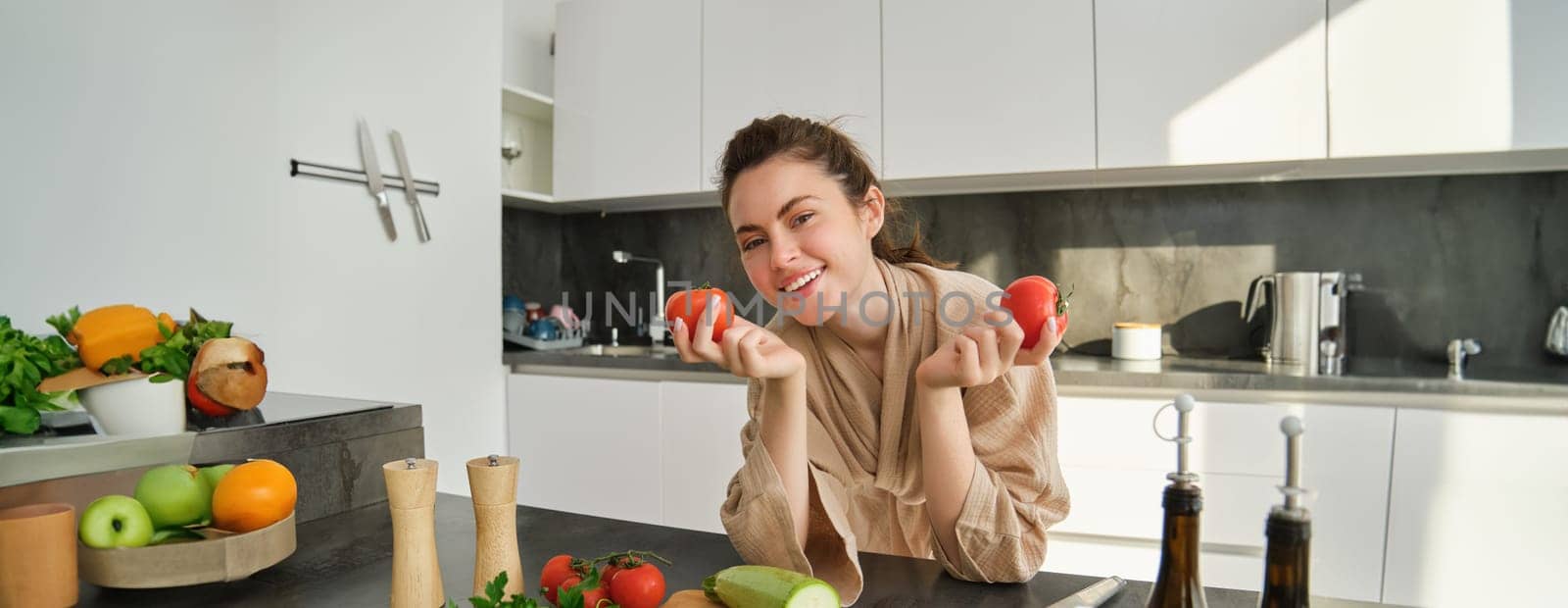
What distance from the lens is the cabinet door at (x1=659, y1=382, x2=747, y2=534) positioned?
8.45 ft

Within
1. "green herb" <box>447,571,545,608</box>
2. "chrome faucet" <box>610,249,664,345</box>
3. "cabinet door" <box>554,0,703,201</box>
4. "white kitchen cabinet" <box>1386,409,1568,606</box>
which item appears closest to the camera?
"green herb" <box>447,571,545,608</box>

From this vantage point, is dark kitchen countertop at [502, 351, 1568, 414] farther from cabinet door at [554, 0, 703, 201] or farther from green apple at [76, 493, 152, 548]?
green apple at [76, 493, 152, 548]

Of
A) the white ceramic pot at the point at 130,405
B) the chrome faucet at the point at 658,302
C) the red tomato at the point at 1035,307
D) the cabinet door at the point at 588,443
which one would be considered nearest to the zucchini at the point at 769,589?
the red tomato at the point at 1035,307

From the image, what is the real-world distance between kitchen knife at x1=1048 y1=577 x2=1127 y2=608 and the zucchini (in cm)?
23

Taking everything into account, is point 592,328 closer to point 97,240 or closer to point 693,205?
point 693,205

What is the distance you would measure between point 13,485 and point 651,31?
2404mm

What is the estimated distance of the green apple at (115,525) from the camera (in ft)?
2.56

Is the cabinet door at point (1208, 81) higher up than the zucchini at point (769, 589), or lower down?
higher up

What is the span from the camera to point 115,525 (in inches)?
31.4

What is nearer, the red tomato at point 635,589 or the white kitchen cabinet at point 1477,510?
the red tomato at point 635,589

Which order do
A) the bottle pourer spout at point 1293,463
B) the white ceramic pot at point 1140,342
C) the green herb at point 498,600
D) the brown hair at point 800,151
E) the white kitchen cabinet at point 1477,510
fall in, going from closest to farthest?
the bottle pourer spout at point 1293,463 → the green herb at point 498,600 → the brown hair at point 800,151 → the white kitchen cabinet at point 1477,510 → the white ceramic pot at point 1140,342

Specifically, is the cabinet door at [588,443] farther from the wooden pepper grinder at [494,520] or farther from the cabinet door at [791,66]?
the wooden pepper grinder at [494,520]

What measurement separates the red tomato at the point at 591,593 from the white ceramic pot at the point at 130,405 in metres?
0.60

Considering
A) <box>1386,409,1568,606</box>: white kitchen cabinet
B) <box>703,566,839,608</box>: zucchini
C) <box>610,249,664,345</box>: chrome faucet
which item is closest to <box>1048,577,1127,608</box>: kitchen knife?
<box>703,566,839,608</box>: zucchini
